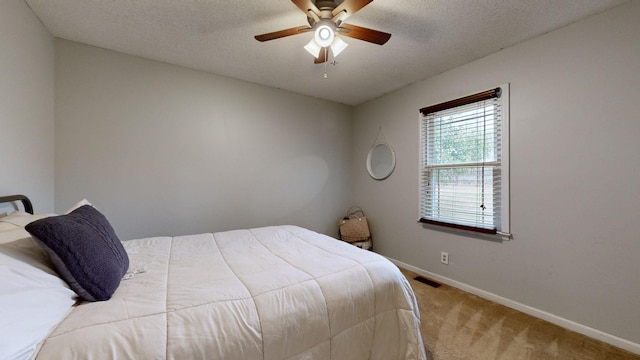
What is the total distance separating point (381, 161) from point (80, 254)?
126 inches

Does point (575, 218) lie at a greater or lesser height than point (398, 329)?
greater

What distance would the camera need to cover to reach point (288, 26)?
1991 millimetres

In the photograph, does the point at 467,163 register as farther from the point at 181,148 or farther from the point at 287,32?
the point at 181,148

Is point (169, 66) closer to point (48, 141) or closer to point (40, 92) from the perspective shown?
point (40, 92)

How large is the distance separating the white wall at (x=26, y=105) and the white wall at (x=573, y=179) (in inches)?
147

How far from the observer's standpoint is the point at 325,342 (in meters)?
1.12

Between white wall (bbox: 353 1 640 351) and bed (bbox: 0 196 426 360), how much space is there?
147 centimetres

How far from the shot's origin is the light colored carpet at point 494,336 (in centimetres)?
159

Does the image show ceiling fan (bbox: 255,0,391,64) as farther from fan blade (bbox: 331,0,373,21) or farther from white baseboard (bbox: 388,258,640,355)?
white baseboard (bbox: 388,258,640,355)

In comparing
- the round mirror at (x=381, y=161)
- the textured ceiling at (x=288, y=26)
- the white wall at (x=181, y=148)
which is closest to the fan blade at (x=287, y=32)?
the textured ceiling at (x=288, y=26)

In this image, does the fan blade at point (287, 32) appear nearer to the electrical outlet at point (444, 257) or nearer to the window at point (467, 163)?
the window at point (467, 163)

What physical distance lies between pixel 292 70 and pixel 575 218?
294 centimetres

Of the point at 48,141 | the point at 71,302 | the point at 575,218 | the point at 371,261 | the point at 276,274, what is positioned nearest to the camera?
the point at 71,302

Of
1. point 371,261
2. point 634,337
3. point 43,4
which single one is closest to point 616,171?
point 634,337
